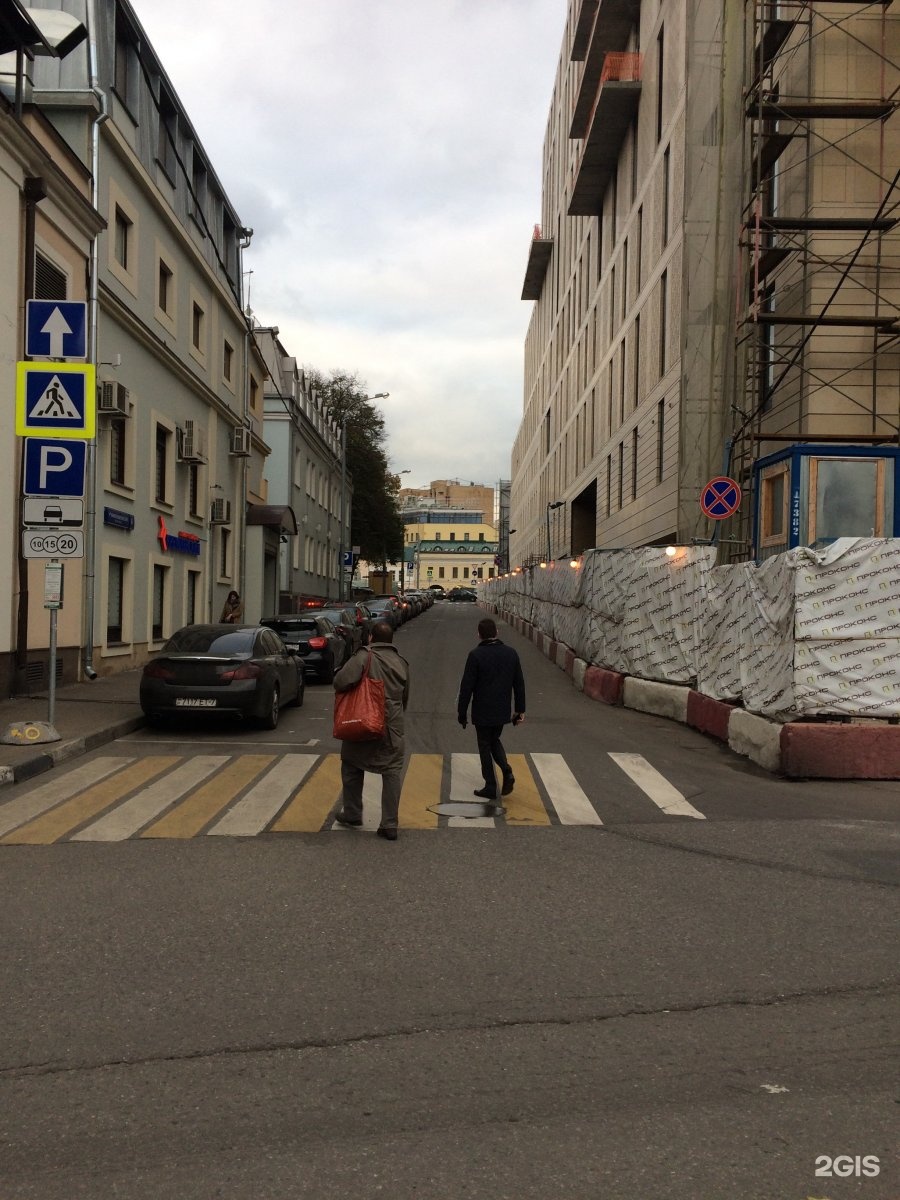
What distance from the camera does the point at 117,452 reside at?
1952 centimetres

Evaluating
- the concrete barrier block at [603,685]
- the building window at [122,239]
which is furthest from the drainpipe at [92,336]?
the concrete barrier block at [603,685]

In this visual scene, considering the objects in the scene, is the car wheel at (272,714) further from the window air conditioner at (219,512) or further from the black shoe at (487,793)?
the window air conditioner at (219,512)

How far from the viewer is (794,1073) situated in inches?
143

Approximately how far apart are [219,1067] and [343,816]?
412cm

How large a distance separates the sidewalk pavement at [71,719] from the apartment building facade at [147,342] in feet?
5.64

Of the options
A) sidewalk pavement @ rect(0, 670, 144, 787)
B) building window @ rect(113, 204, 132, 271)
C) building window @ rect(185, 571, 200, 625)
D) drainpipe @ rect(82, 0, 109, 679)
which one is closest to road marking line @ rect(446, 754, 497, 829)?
sidewalk pavement @ rect(0, 670, 144, 787)

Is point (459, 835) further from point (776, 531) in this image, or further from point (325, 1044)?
point (776, 531)

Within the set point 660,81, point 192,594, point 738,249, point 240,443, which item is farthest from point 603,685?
point 660,81

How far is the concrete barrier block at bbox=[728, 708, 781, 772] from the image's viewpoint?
10211mm

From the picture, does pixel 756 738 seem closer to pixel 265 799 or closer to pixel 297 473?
pixel 265 799

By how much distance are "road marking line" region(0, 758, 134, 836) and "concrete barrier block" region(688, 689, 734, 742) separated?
6961 mm

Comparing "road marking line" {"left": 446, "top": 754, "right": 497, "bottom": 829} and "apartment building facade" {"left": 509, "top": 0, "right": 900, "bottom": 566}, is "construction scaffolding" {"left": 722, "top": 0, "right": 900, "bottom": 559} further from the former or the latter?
"road marking line" {"left": 446, "top": 754, "right": 497, "bottom": 829}

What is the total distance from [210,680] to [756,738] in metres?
6.61

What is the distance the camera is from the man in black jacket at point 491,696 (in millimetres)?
8922
